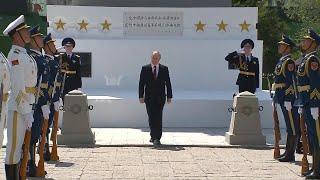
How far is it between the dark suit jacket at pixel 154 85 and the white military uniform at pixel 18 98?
16.9ft

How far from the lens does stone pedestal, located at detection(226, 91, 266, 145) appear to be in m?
12.6

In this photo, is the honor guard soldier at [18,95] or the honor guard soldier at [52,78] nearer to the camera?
the honor guard soldier at [18,95]

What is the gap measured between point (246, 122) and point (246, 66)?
1.68 meters

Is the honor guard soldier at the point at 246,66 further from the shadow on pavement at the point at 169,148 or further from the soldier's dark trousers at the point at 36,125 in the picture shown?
the soldier's dark trousers at the point at 36,125

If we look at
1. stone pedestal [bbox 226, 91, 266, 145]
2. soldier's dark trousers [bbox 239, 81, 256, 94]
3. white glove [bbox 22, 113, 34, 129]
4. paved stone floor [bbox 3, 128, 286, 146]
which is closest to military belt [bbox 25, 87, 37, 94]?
white glove [bbox 22, 113, 34, 129]

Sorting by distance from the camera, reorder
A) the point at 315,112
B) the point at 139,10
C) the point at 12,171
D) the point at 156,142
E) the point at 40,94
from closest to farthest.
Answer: the point at 12,171
the point at 315,112
the point at 40,94
the point at 156,142
the point at 139,10

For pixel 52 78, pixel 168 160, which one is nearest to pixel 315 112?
pixel 168 160

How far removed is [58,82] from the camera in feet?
35.5

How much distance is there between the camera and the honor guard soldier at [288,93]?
1062 cm

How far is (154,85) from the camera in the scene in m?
12.9

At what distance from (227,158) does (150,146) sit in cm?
190

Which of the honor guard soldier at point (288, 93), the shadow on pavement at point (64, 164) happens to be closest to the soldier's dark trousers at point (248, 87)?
the honor guard soldier at point (288, 93)

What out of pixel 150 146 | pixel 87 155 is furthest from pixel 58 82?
pixel 150 146

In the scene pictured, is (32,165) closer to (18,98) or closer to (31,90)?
(31,90)
